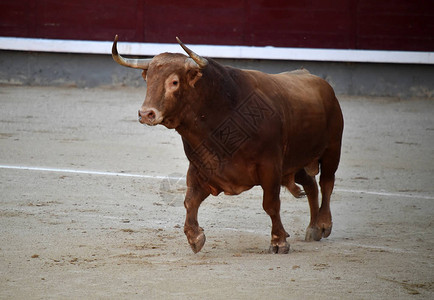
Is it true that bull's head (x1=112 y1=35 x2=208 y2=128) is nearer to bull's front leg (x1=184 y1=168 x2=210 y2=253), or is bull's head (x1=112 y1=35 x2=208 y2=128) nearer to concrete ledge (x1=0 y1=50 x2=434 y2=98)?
bull's front leg (x1=184 y1=168 x2=210 y2=253)

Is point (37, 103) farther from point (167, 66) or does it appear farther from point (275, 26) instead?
point (167, 66)

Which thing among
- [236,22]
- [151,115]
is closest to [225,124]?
[151,115]

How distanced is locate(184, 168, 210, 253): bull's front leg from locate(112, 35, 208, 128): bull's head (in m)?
0.41

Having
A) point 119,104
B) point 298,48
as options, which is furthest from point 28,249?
point 298,48

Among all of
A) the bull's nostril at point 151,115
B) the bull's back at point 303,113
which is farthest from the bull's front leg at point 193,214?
the bull's nostril at point 151,115

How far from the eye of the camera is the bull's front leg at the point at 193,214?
3.82 m

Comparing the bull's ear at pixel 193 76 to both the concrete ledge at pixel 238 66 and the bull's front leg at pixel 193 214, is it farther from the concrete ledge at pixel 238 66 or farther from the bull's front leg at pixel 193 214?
the concrete ledge at pixel 238 66

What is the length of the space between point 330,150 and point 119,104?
4969 millimetres

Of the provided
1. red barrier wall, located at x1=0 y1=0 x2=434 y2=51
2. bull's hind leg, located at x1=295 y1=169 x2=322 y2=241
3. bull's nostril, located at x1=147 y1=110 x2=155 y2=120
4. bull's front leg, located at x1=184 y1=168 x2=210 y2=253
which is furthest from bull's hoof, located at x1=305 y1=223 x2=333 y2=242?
red barrier wall, located at x1=0 y1=0 x2=434 y2=51

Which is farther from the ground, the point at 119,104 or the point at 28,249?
the point at 28,249

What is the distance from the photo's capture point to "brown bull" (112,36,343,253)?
3.64 m

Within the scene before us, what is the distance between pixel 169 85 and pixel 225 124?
1.16 ft

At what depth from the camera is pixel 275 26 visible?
10617 millimetres

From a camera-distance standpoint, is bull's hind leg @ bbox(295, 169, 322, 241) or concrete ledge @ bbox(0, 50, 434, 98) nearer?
bull's hind leg @ bbox(295, 169, 322, 241)
